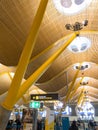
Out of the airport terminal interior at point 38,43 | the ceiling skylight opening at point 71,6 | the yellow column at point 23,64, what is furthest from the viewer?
the ceiling skylight opening at point 71,6

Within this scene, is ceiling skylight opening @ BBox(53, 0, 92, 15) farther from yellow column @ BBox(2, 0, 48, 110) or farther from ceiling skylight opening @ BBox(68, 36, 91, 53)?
yellow column @ BBox(2, 0, 48, 110)

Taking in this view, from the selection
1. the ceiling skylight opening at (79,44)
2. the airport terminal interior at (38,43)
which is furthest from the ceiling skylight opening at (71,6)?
the ceiling skylight opening at (79,44)

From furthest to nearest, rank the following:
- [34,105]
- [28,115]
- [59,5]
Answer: [59,5]
[34,105]
[28,115]

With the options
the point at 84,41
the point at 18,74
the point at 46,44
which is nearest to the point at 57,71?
the point at 84,41

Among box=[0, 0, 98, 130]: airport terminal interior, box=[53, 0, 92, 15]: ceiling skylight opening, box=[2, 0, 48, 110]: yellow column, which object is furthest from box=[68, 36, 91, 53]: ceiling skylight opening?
box=[2, 0, 48, 110]: yellow column

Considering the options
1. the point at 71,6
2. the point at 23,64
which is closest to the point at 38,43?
the point at 71,6

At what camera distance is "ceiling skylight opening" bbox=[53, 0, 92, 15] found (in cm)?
1734

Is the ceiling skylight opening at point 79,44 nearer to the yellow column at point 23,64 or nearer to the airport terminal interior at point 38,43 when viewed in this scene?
the airport terminal interior at point 38,43

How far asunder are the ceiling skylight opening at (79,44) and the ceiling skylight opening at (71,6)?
7.11 meters

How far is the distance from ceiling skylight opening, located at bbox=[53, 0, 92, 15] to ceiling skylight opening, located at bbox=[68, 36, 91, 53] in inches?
280

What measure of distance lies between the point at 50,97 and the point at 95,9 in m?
8.36

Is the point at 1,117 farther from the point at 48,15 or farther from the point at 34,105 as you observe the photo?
the point at 48,15

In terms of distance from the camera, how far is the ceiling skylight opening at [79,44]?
83.9ft

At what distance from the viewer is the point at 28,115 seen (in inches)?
423
